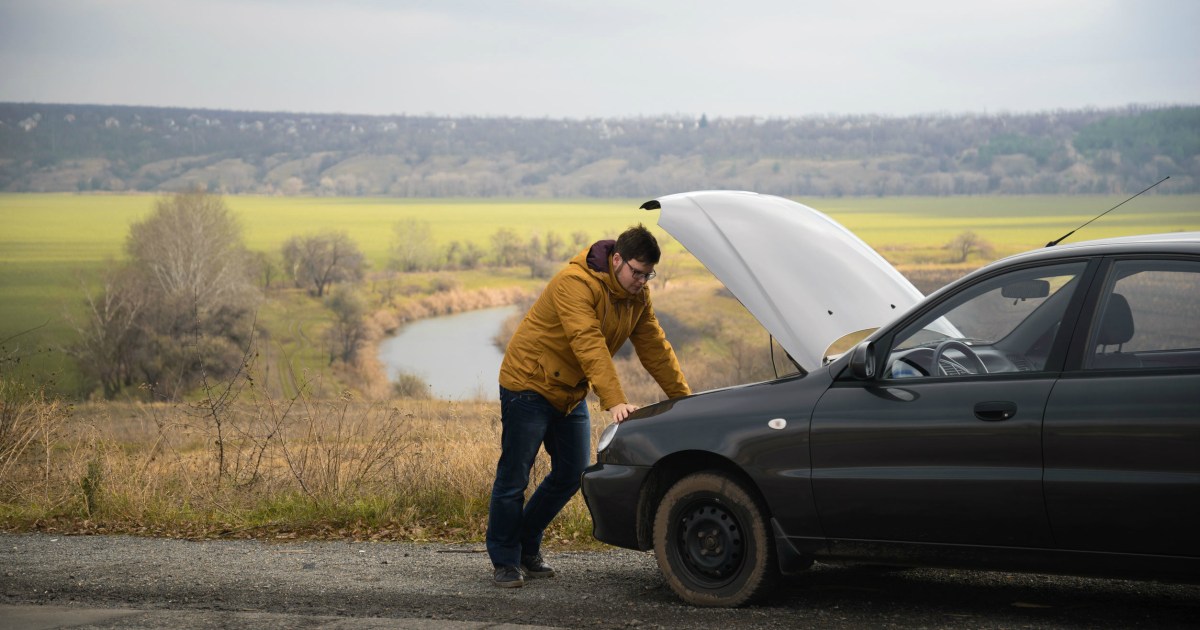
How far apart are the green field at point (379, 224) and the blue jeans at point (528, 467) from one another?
95.4 m

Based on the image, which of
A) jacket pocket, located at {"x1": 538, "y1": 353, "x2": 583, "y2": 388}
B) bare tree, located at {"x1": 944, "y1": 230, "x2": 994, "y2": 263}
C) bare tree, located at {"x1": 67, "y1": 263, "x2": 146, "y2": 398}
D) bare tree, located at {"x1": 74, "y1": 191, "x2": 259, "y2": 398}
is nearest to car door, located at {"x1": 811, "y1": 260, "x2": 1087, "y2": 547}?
jacket pocket, located at {"x1": 538, "y1": 353, "x2": 583, "y2": 388}

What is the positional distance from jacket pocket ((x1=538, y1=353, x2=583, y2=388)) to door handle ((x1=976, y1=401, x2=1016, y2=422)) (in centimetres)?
225

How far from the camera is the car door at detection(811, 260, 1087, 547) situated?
501cm

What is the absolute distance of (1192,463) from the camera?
4578 millimetres

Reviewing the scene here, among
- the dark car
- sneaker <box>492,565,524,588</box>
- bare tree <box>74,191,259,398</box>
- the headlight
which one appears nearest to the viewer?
the dark car

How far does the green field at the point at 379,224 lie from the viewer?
12275cm

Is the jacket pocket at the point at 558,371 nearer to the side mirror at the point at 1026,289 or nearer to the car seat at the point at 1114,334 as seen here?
the side mirror at the point at 1026,289

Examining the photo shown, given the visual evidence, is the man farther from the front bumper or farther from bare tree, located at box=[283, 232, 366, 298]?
bare tree, located at box=[283, 232, 366, 298]

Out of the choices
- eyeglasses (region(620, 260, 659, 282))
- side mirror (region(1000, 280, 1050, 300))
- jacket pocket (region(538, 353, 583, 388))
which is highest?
eyeglasses (region(620, 260, 659, 282))

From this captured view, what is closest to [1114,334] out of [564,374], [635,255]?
[635,255]

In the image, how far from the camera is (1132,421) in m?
4.71

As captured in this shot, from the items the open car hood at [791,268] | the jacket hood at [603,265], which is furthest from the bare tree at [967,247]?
the jacket hood at [603,265]

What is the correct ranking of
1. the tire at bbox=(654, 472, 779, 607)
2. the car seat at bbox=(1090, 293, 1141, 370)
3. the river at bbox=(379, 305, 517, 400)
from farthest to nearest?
the river at bbox=(379, 305, 517, 400)
the tire at bbox=(654, 472, 779, 607)
the car seat at bbox=(1090, 293, 1141, 370)

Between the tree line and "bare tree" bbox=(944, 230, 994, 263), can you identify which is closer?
the tree line
